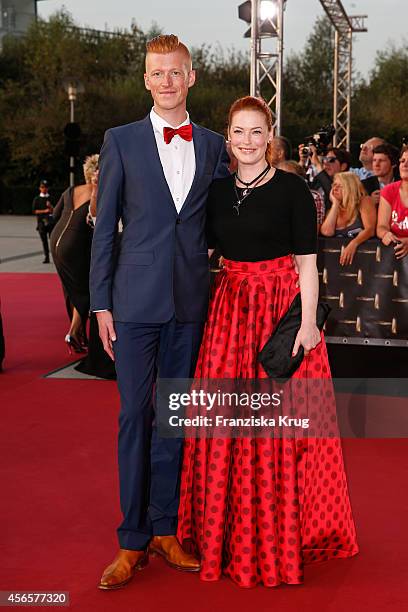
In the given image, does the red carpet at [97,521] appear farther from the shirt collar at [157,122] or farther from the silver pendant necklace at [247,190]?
the shirt collar at [157,122]

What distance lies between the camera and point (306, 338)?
2.90 meters

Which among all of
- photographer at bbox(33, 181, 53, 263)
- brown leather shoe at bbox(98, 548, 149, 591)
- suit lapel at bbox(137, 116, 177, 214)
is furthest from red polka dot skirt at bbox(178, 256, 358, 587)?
photographer at bbox(33, 181, 53, 263)

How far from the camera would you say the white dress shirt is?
2889 mm

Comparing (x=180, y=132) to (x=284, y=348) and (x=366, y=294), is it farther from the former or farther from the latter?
(x=366, y=294)

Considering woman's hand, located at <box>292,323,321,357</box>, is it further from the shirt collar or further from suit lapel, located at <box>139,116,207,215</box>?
the shirt collar

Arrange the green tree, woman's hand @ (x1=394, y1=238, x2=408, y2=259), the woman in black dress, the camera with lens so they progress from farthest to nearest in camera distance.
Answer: the green tree
the camera with lens
the woman in black dress
woman's hand @ (x1=394, y1=238, x2=408, y2=259)

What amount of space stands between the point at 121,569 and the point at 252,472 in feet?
1.82

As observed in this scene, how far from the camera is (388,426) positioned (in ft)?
16.0

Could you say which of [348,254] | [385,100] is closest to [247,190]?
[348,254]

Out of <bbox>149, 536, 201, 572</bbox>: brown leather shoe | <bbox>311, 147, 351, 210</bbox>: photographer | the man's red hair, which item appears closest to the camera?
the man's red hair

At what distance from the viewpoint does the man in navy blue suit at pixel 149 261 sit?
Answer: 9.29 ft

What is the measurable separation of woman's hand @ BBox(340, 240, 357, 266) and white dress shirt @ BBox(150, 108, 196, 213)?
6.12 ft

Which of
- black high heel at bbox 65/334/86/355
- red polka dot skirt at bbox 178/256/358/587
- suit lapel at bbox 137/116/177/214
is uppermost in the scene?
suit lapel at bbox 137/116/177/214

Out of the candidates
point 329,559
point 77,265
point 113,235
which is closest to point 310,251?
point 113,235
